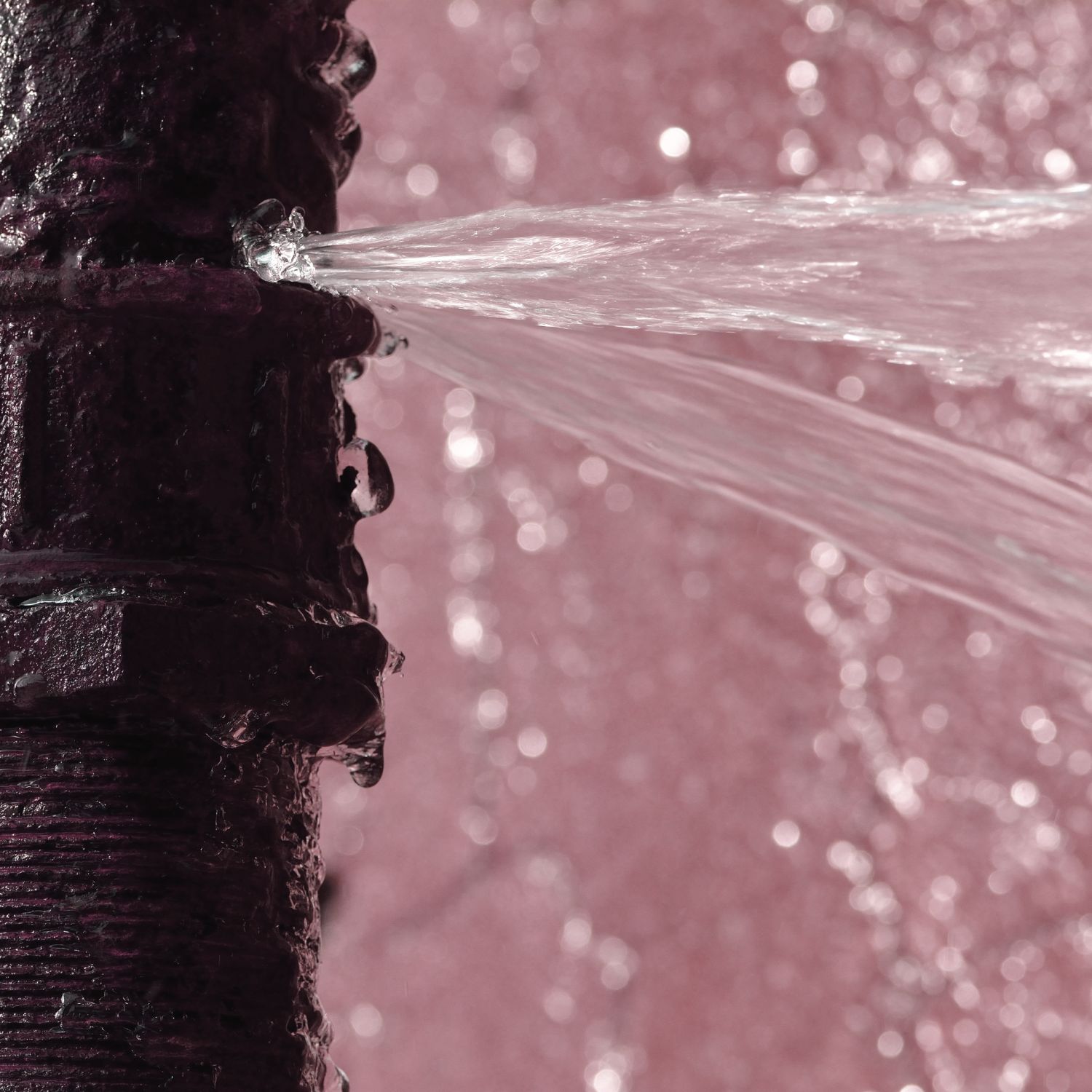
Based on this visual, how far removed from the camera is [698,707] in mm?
1471

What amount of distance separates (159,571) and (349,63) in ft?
0.73

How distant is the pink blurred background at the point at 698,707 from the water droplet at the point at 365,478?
92cm

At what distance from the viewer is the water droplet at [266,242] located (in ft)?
1.73

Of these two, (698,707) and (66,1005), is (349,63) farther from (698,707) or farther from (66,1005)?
(698,707)

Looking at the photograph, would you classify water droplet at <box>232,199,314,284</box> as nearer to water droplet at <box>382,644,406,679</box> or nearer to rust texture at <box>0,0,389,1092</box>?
rust texture at <box>0,0,389,1092</box>

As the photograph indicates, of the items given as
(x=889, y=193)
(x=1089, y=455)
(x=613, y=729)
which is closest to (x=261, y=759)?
(x=889, y=193)

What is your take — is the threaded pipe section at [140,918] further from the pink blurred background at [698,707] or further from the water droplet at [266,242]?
the pink blurred background at [698,707]

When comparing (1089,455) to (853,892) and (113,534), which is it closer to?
(853,892)

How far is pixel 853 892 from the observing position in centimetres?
142

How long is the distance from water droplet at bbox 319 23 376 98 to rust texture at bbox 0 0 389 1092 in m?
0.04

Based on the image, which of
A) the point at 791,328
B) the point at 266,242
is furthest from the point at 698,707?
the point at 266,242

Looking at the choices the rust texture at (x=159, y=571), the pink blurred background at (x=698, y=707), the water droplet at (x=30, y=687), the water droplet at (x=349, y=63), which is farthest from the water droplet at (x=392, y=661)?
the pink blurred background at (x=698, y=707)

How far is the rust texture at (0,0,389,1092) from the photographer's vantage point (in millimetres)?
478

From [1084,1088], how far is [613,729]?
1.68 feet
